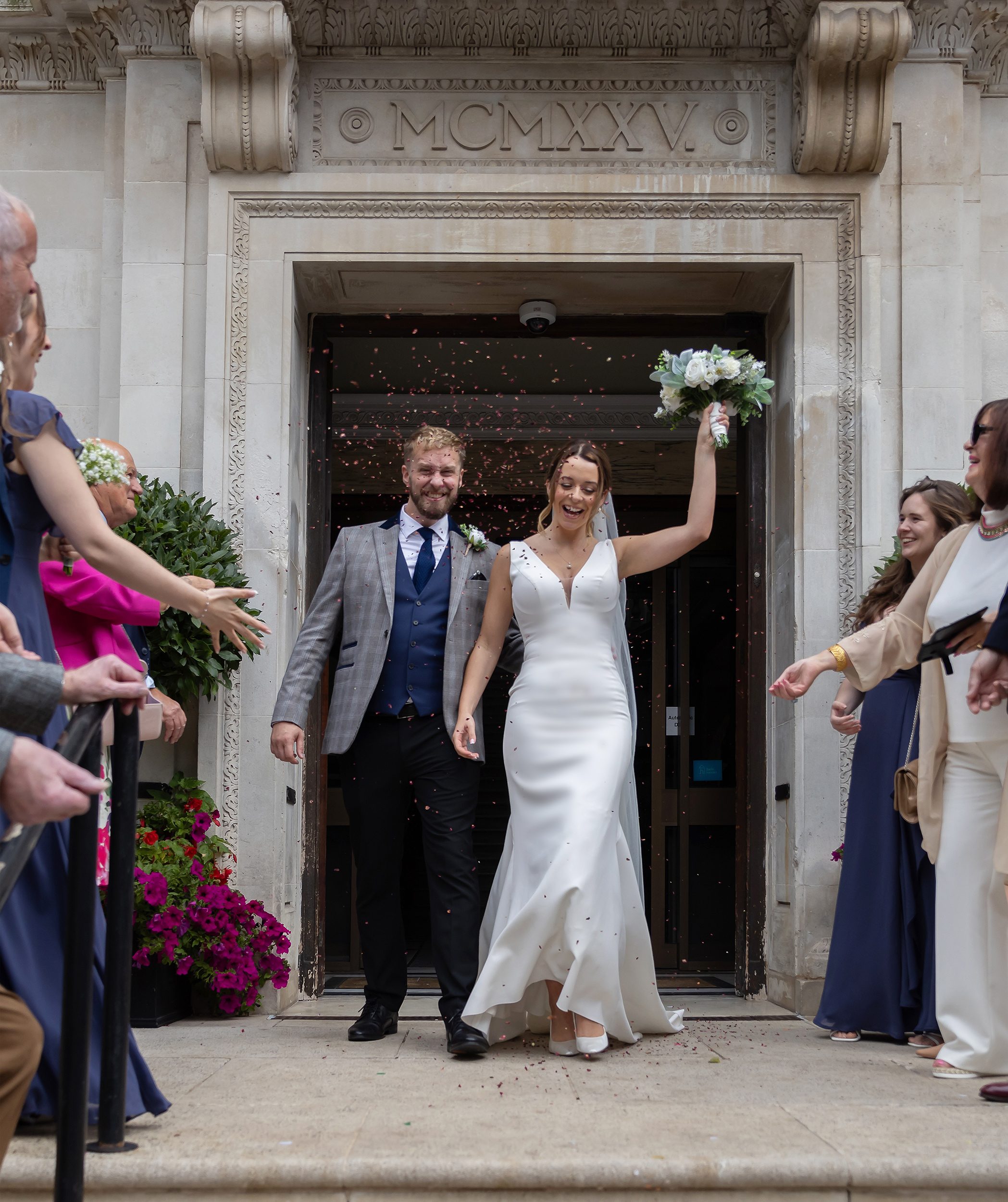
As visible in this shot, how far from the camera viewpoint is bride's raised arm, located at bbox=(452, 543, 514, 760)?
5.16 meters

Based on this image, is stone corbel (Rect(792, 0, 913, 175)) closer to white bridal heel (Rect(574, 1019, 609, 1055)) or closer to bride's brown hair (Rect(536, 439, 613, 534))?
bride's brown hair (Rect(536, 439, 613, 534))

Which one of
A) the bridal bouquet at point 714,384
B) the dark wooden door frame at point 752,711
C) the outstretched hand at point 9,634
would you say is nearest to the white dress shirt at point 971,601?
the bridal bouquet at point 714,384

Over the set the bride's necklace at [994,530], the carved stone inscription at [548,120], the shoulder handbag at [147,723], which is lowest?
the shoulder handbag at [147,723]

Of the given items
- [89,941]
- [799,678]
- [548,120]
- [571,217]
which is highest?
[548,120]

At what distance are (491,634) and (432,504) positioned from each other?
57 centimetres

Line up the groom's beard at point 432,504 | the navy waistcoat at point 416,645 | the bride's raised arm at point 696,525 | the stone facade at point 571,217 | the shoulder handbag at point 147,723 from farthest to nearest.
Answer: the stone facade at point 571,217, the groom's beard at point 432,504, the navy waistcoat at point 416,645, the bride's raised arm at point 696,525, the shoulder handbag at point 147,723

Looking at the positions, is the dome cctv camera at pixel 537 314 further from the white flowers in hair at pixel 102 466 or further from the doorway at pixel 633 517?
the white flowers in hair at pixel 102 466

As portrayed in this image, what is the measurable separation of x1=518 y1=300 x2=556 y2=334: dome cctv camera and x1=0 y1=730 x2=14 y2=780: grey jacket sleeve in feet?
18.2

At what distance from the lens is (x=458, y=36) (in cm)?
682

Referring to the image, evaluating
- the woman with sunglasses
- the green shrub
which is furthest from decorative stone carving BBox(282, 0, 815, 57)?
the woman with sunglasses

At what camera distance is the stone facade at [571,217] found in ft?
21.8

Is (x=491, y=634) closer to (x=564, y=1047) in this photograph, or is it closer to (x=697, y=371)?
(x=697, y=371)

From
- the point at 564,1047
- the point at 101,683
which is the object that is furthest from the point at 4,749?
the point at 564,1047

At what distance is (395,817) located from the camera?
533 centimetres
